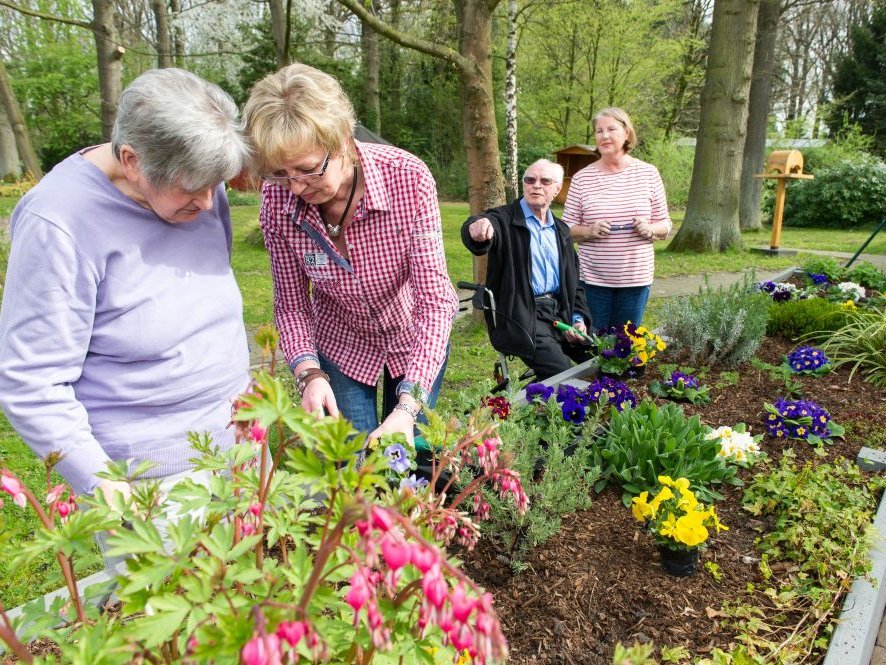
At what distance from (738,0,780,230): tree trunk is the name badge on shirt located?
46.2 ft

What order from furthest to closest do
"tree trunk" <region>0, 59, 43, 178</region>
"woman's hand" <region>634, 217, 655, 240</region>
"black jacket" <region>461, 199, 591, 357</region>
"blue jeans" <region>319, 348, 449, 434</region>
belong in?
"tree trunk" <region>0, 59, 43, 178</region> < "woman's hand" <region>634, 217, 655, 240</region> < "black jacket" <region>461, 199, 591, 357</region> < "blue jeans" <region>319, 348, 449, 434</region>

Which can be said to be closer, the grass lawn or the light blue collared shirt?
the grass lawn

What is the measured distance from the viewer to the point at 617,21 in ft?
61.1

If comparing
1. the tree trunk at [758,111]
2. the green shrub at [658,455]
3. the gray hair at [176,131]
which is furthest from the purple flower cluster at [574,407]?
the tree trunk at [758,111]

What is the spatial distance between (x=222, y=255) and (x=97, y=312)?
40 cm

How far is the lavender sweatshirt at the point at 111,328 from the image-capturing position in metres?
1.38

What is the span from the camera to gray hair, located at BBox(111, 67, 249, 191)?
1397mm

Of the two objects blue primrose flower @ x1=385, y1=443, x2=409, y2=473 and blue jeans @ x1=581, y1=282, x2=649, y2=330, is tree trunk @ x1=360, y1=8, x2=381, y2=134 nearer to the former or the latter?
blue jeans @ x1=581, y1=282, x2=649, y2=330

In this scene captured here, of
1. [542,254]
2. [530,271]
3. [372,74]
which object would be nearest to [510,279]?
[530,271]

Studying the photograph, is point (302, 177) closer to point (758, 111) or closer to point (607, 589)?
point (607, 589)

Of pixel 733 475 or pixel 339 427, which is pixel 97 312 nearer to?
pixel 339 427

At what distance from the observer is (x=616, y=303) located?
4320mm

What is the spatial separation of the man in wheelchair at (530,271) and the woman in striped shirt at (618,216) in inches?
23.2

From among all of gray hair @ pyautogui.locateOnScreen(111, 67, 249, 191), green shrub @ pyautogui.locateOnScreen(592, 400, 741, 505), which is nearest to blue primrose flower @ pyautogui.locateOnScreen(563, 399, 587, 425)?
green shrub @ pyautogui.locateOnScreen(592, 400, 741, 505)
